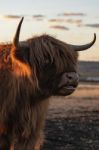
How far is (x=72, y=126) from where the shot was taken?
15.7 meters

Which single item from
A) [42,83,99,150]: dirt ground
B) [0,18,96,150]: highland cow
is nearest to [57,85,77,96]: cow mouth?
[0,18,96,150]: highland cow

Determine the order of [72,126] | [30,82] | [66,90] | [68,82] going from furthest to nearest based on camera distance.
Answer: [72,126]
[30,82]
[66,90]
[68,82]

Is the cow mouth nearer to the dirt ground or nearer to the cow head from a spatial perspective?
the cow head

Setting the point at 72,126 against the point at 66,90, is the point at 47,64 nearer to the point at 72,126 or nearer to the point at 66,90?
the point at 66,90

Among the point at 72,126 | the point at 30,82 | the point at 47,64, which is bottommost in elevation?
the point at 72,126

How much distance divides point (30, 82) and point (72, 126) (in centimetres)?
609

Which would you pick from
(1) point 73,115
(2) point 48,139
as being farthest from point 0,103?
(1) point 73,115

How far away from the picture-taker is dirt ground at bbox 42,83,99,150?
13.3 m

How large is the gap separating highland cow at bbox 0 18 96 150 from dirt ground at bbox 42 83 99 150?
1.07 meters

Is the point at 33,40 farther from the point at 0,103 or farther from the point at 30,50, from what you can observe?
the point at 0,103

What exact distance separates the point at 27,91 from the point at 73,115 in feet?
27.0

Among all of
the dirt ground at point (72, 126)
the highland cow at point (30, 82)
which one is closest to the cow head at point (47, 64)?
the highland cow at point (30, 82)

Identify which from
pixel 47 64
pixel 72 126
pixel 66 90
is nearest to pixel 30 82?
pixel 47 64

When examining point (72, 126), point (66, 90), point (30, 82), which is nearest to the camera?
point (66, 90)
